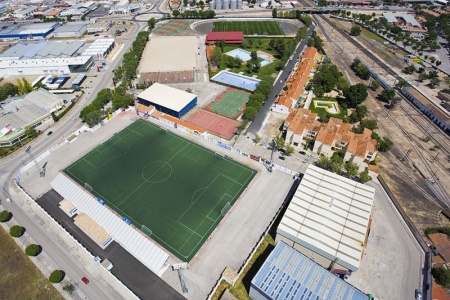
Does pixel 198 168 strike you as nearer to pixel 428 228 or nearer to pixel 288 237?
pixel 288 237

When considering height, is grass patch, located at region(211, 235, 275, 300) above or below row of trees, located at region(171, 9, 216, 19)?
below

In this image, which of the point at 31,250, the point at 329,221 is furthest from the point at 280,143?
the point at 31,250

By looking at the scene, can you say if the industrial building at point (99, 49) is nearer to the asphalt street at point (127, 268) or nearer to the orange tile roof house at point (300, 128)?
the asphalt street at point (127, 268)

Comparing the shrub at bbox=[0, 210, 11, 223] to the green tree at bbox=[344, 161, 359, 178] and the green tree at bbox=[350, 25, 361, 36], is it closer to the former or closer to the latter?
the green tree at bbox=[344, 161, 359, 178]

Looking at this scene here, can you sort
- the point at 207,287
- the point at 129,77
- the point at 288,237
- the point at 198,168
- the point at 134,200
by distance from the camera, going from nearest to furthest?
the point at 207,287
the point at 288,237
the point at 134,200
the point at 198,168
the point at 129,77

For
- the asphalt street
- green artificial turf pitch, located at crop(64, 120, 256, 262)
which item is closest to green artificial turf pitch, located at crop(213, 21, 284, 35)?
green artificial turf pitch, located at crop(64, 120, 256, 262)

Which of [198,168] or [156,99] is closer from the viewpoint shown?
[198,168]

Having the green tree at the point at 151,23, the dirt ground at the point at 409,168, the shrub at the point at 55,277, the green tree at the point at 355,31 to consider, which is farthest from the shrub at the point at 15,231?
the green tree at the point at 355,31

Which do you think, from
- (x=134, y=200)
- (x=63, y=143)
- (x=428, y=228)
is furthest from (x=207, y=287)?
Result: (x=63, y=143)
